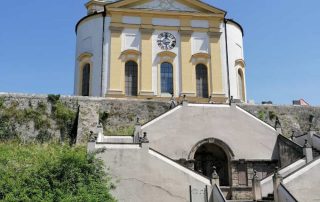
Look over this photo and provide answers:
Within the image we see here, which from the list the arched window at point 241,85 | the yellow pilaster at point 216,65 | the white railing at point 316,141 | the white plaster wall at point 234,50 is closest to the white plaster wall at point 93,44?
the yellow pilaster at point 216,65

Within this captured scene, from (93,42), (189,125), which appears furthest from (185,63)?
(189,125)

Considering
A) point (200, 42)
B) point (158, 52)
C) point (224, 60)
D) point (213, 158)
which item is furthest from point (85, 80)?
point (213, 158)

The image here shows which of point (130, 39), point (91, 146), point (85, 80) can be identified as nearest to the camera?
point (91, 146)

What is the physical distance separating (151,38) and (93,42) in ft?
17.2

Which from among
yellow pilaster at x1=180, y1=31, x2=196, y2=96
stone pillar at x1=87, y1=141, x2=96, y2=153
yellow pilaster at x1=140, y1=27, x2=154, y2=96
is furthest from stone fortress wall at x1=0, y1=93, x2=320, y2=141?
stone pillar at x1=87, y1=141, x2=96, y2=153

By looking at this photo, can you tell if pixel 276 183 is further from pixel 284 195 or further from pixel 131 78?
pixel 131 78

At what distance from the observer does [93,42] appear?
38656 mm

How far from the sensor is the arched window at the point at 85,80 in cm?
3841

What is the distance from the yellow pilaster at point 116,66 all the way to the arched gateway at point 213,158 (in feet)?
41.4

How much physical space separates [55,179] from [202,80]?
68.7 feet

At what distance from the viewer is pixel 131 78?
37312mm

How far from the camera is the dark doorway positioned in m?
25.3

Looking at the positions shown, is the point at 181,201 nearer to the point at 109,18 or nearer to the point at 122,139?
the point at 122,139

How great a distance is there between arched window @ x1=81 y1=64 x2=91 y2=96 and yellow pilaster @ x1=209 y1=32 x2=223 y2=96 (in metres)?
11.0
